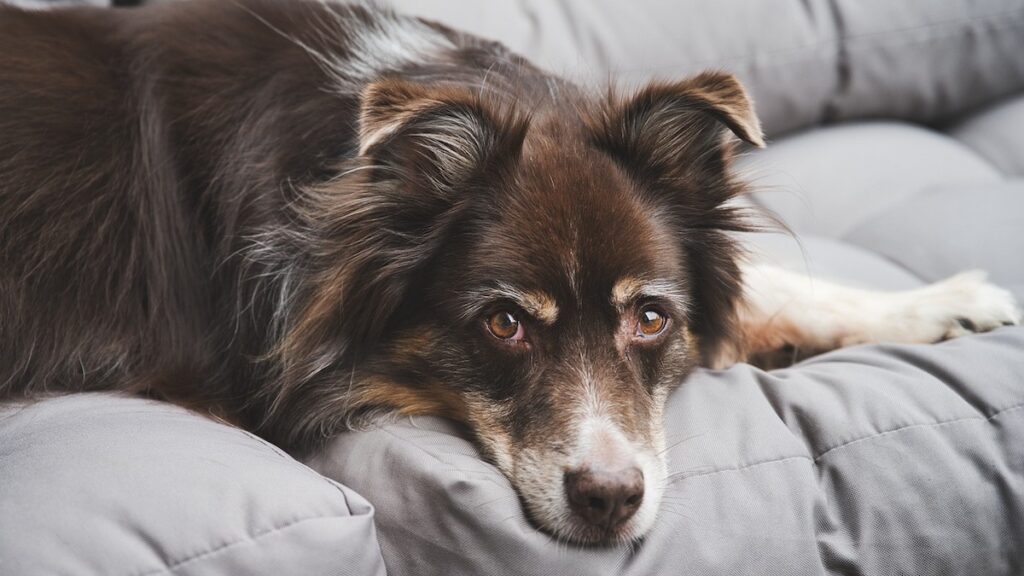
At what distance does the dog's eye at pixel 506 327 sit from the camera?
237 cm

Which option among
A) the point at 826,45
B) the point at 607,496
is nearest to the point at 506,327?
the point at 607,496

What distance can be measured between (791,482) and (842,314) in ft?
3.27

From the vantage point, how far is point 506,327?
2.37m

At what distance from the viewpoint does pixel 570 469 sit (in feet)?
7.11

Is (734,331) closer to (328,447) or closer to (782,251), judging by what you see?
(782,251)

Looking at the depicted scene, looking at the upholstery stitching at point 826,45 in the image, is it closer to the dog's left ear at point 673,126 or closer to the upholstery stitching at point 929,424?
the dog's left ear at point 673,126

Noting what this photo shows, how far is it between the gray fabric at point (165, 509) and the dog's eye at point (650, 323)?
88cm

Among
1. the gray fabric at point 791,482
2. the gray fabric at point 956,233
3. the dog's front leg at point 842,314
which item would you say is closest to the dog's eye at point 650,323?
the gray fabric at point 791,482

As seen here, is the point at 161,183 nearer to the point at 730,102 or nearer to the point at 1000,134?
the point at 730,102

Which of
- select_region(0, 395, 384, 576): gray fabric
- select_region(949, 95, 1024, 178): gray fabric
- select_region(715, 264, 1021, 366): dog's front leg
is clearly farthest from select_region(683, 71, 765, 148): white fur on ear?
select_region(949, 95, 1024, 178): gray fabric

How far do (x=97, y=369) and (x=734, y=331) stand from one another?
1.88m

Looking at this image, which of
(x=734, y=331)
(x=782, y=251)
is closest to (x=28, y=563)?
(x=734, y=331)

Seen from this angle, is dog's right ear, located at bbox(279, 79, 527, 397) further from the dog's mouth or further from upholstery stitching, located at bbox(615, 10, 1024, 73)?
upholstery stitching, located at bbox(615, 10, 1024, 73)

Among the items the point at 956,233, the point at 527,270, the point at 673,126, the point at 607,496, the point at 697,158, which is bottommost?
the point at 956,233
